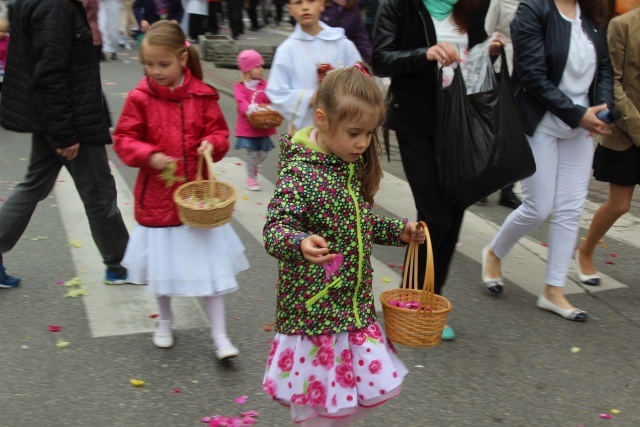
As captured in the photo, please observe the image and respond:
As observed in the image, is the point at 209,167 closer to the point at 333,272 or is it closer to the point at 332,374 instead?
the point at 333,272

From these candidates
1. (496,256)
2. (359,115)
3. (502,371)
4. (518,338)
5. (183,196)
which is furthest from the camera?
(496,256)

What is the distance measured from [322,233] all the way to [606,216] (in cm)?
319

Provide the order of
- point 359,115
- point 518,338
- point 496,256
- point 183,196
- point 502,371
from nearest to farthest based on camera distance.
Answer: point 359,115 < point 183,196 < point 502,371 < point 518,338 < point 496,256

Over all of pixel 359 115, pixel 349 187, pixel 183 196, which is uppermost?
pixel 359 115

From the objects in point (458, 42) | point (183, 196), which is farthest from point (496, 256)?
point (183, 196)

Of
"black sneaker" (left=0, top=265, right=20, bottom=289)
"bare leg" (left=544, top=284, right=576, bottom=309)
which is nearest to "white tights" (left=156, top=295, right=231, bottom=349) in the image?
"black sneaker" (left=0, top=265, right=20, bottom=289)

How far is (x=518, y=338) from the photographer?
470 cm

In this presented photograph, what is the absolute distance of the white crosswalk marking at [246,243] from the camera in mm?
4754

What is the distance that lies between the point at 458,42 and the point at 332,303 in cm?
188

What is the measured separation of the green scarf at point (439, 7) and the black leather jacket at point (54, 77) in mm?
1877

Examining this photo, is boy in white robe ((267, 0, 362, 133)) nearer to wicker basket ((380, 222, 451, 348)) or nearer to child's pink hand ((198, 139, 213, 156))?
child's pink hand ((198, 139, 213, 156))

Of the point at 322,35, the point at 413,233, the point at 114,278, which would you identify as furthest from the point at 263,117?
the point at 413,233

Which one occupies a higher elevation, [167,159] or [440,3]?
[440,3]

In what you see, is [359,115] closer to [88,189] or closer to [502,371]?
[502,371]
